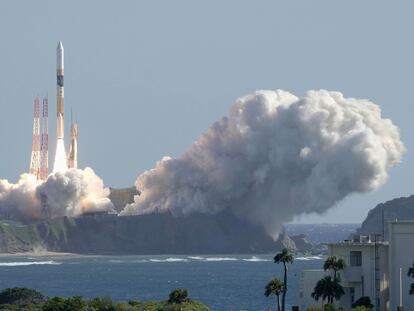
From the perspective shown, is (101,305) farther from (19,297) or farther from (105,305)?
(19,297)

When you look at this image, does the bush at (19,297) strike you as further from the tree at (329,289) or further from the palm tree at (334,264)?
the palm tree at (334,264)

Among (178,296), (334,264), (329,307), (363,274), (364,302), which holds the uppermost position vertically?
(334,264)

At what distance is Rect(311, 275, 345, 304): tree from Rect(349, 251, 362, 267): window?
221cm

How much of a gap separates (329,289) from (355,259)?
11.8 feet

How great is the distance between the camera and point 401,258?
78.8 meters

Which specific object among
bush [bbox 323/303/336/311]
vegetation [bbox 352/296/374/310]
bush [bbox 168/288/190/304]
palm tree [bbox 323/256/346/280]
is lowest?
bush [bbox 323/303/336/311]

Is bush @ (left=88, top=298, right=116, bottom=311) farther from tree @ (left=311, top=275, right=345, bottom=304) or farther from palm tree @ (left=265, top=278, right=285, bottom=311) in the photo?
tree @ (left=311, top=275, right=345, bottom=304)

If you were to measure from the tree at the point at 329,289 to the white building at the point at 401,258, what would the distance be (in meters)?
2.59

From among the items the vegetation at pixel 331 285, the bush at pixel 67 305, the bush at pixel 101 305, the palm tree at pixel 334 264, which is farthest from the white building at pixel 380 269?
the bush at pixel 101 305

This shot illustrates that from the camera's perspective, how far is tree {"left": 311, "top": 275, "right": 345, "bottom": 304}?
78938 millimetres

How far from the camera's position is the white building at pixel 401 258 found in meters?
78.2

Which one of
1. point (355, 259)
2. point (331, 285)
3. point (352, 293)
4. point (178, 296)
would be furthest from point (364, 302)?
point (178, 296)

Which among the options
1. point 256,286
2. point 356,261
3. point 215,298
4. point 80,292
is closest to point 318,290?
point 356,261

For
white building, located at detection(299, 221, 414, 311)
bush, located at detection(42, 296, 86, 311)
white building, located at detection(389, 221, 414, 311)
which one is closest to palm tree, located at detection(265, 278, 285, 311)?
white building, located at detection(299, 221, 414, 311)
